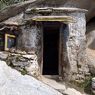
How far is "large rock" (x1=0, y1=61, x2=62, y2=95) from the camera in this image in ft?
40.8

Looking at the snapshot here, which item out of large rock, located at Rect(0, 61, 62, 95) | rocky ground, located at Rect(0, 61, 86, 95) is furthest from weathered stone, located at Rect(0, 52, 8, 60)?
large rock, located at Rect(0, 61, 62, 95)

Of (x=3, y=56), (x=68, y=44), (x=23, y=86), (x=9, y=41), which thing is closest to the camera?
(x=23, y=86)

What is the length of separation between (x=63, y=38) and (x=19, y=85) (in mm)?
3437

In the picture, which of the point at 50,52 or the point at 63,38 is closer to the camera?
the point at 63,38

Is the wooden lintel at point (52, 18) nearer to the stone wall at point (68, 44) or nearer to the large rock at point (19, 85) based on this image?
the stone wall at point (68, 44)

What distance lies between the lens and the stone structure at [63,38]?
48.5 ft

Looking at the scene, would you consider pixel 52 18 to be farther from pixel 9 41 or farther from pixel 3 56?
pixel 3 56

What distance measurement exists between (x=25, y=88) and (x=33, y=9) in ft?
13.0

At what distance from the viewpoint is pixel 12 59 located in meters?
14.3

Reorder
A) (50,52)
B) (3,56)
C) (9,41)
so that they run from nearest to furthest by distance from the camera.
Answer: (3,56), (9,41), (50,52)

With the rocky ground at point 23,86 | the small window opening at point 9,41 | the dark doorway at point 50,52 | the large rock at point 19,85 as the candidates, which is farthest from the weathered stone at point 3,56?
the dark doorway at point 50,52

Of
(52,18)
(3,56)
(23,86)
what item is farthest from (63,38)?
(23,86)

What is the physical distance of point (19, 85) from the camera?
12.8 meters

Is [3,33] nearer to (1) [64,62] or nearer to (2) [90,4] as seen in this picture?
(1) [64,62]
